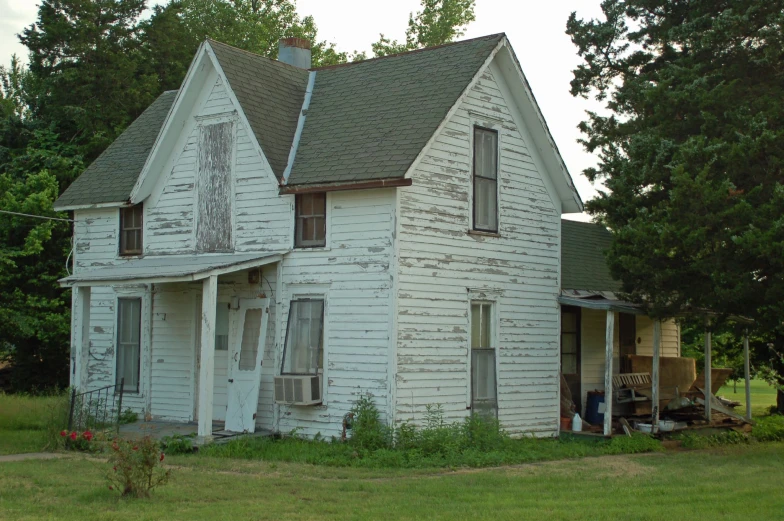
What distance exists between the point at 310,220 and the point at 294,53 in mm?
6255

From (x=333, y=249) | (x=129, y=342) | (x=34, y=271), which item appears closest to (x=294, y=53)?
(x=333, y=249)

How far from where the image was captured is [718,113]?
17.5m

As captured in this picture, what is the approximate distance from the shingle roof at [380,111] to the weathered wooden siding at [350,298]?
1.83 feet

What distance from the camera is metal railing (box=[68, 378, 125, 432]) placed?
56.6 feet

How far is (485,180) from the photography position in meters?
18.0

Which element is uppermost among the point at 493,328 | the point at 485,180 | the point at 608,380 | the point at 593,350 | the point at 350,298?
the point at 485,180

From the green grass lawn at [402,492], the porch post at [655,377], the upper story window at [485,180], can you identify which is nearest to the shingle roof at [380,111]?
the upper story window at [485,180]

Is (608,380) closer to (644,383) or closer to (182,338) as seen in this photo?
(644,383)

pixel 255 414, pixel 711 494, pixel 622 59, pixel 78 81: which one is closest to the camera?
pixel 711 494

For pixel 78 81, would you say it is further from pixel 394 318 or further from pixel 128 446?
pixel 128 446

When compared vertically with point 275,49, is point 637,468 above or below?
below

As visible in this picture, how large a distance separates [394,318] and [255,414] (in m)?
3.36

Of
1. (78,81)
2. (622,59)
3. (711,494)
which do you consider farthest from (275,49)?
(711,494)

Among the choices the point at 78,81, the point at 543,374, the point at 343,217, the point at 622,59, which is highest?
the point at 78,81
